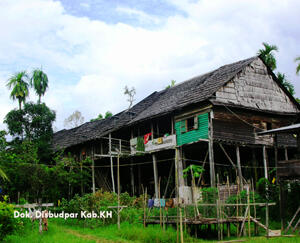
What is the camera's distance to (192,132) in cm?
2164

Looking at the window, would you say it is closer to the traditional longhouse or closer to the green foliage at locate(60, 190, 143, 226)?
the traditional longhouse

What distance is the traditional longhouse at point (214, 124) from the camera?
2128 cm

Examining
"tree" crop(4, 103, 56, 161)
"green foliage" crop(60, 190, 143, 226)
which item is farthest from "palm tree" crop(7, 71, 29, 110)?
"green foliage" crop(60, 190, 143, 226)

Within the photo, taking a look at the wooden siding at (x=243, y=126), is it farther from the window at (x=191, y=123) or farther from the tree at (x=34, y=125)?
the tree at (x=34, y=125)

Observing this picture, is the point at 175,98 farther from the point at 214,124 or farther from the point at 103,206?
the point at 103,206

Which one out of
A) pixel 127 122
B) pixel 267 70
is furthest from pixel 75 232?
pixel 267 70

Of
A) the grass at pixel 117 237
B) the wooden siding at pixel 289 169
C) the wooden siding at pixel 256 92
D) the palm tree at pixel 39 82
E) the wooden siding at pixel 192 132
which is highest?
the palm tree at pixel 39 82

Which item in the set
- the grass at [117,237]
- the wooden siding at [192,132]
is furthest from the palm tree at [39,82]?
the grass at [117,237]

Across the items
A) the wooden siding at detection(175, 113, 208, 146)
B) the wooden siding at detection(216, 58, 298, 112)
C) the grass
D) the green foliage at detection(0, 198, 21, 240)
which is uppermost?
the wooden siding at detection(216, 58, 298, 112)

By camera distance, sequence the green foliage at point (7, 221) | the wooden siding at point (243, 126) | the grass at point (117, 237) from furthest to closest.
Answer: the wooden siding at point (243, 126), the grass at point (117, 237), the green foliage at point (7, 221)

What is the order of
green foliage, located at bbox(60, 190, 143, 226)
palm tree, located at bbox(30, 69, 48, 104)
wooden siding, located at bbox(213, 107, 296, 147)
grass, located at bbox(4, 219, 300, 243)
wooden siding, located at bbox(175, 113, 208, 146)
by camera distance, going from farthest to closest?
palm tree, located at bbox(30, 69, 48, 104) < wooden siding, located at bbox(213, 107, 296, 147) < wooden siding, located at bbox(175, 113, 208, 146) < green foliage, located at bbox(60, 190, 143, 226) < grass, located at bbox(4, 219, 300, 243)

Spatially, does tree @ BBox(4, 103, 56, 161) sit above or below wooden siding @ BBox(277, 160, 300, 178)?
above

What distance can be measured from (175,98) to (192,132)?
3.69m

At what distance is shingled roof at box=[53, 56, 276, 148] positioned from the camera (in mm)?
22125
